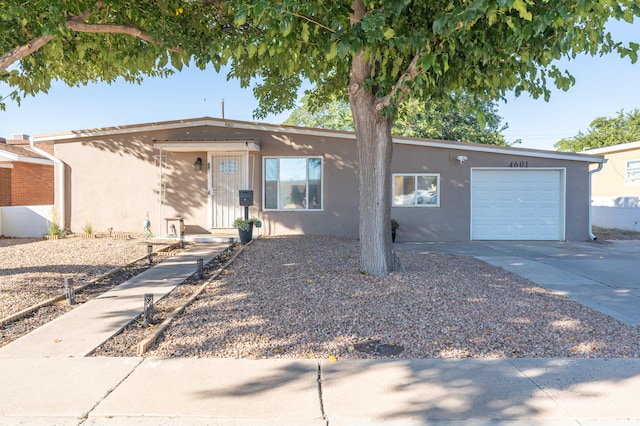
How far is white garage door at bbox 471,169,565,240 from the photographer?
39.4ft

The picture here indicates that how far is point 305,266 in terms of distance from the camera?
6.92m

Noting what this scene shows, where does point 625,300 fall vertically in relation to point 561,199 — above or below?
below

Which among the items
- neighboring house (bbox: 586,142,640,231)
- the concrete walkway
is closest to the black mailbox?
the concrete walkway

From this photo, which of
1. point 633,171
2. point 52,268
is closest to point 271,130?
point 52,268

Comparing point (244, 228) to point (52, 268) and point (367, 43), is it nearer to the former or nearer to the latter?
point (52, 268)

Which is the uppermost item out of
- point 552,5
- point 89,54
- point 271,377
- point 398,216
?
point 89,54

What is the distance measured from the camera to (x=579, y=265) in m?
8.10

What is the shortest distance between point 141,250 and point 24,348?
5.52m

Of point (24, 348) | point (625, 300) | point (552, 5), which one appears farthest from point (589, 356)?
point (24, 348)

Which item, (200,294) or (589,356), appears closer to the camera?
(589,356)

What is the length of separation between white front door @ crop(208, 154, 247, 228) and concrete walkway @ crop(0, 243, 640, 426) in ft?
25.1

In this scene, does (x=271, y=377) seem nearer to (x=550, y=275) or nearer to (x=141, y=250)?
(x=550, y=275)

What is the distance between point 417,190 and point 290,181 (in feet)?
11.9

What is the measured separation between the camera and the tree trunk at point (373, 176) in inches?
238
